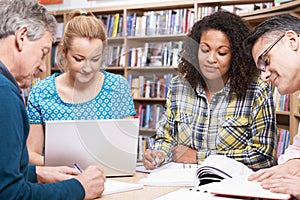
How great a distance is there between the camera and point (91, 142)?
142 centimetres

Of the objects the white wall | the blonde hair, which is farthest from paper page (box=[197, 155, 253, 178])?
the white wall

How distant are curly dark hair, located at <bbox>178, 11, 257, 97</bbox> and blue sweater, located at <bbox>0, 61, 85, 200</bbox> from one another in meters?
1.11

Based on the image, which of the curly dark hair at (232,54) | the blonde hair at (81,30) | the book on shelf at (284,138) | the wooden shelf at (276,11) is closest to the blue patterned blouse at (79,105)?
the blonde hair at (81,30)

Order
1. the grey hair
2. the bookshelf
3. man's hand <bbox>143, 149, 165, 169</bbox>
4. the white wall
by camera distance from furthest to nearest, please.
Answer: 1. the white wall
2. the bookshelf
3. man's hand <bbox>143, 149, 165, 169</bbox>
4. the grey hair

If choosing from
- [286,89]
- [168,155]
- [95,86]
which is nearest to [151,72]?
[95,86]

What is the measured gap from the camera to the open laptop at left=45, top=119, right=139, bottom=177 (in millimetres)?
1399

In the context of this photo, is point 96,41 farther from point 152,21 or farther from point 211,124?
point 152,21

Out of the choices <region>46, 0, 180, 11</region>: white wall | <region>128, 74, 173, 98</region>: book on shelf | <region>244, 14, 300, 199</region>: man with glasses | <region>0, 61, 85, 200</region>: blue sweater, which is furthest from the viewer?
<region>46, 0, 180, 11</region>: white wall

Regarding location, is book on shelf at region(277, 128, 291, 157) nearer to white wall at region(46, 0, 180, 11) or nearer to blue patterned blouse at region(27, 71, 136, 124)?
blue patterned blouse at region(27, 71, 136, 124)

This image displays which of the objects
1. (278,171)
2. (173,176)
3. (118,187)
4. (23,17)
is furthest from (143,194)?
(23,17)

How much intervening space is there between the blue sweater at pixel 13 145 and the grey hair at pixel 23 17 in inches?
4.2

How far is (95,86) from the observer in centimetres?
198

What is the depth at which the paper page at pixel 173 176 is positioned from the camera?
141cm

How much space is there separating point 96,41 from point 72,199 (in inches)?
37.1
